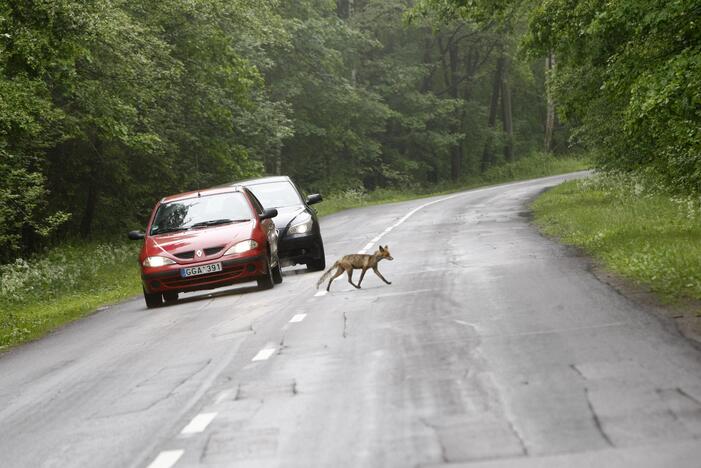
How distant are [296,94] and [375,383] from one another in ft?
146

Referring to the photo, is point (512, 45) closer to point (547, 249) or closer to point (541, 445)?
point (547, 249)

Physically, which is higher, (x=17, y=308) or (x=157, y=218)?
(x=157, y=218)

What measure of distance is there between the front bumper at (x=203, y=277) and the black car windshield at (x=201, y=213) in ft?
3.81

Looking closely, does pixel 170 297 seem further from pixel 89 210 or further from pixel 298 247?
pixel 89 210

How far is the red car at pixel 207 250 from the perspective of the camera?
50.5ft

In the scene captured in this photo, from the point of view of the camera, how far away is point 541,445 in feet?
18.6

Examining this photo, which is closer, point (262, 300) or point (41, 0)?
point (262, 300)

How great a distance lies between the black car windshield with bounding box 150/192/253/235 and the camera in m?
16.5

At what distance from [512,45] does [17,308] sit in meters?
54.7

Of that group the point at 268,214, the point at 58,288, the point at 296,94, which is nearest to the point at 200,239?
the point at 268,214

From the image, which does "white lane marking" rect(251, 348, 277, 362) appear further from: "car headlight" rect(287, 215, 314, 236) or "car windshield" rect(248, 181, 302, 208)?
"car windshield" rect(248, 181, 302, 208)

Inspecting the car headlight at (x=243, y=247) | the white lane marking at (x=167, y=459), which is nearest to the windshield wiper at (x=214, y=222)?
the car headlight at (x=243, y=247)

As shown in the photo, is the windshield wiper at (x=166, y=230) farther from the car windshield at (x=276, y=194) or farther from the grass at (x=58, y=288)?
the car windshield at (x=276, y=194)

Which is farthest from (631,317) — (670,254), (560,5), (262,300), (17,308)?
(17,308)
